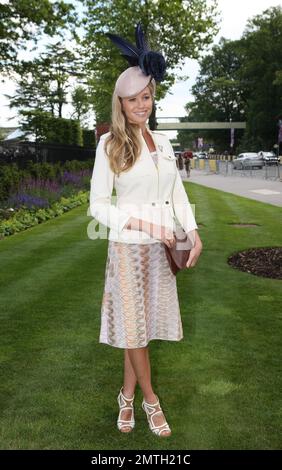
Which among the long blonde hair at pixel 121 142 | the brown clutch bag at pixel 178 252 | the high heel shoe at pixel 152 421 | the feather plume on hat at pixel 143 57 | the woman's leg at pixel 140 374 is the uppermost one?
the feather plume on hat at pixel 143 57

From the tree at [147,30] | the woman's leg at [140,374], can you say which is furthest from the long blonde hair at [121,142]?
the tree at [147,30]

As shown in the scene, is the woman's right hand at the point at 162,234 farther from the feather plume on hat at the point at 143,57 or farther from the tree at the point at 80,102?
the tree at the point at 80,102

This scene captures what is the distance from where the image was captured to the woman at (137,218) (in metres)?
3.00

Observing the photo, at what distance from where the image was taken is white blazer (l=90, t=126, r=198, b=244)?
3.01 metres

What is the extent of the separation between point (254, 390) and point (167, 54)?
30879 mm

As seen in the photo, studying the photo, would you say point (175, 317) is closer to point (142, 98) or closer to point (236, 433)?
point (236, 433)

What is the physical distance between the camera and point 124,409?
3484 mm

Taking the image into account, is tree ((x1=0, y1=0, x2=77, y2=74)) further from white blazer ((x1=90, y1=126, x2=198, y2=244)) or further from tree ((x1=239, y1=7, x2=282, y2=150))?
tree ((x1=239, y1=7, x2=282, y2=150))

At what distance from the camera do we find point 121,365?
450cm

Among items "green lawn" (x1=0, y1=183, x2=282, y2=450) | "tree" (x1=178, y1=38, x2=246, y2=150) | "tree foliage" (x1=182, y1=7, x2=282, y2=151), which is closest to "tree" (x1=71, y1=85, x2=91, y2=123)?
"tree foliage" (x1=182, y1=7, x2=282, y2=151)

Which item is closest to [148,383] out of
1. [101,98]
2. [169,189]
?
[169,189]

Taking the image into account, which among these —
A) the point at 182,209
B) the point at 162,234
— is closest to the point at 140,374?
→ the point at 162,234

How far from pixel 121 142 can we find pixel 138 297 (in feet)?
3.02
